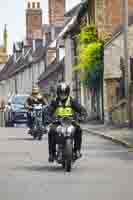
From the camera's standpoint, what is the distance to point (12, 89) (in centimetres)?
10781

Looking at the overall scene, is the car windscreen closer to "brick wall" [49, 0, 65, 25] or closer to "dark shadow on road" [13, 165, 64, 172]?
"dark shadow on road" [13, 165, 64, 172]

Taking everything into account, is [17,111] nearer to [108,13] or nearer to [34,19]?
[108,13]

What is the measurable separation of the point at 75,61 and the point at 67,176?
4458 cm

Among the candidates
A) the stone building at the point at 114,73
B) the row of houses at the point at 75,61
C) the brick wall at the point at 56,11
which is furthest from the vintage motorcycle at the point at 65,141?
the brick wall at the point at 56,11

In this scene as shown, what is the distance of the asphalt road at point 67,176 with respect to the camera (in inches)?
471

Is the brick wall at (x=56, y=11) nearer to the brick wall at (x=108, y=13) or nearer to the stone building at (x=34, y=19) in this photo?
the stone building at (x=34, y=19)

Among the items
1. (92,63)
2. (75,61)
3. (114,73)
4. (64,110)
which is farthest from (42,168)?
(75,61)

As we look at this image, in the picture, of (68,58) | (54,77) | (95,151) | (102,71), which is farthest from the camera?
(54,77)

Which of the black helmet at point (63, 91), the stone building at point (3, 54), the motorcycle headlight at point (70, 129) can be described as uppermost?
the black helmet at point (63, 91)

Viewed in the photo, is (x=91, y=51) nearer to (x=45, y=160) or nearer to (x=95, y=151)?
(x=95, y=151)

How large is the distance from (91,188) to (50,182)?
43.1 inches

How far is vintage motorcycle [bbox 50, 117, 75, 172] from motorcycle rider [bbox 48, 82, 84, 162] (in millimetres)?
122

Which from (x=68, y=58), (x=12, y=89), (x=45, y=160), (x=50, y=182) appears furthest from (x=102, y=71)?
(x=12, y=89)

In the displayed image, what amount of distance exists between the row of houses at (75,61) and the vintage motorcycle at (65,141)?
69.6 ft
